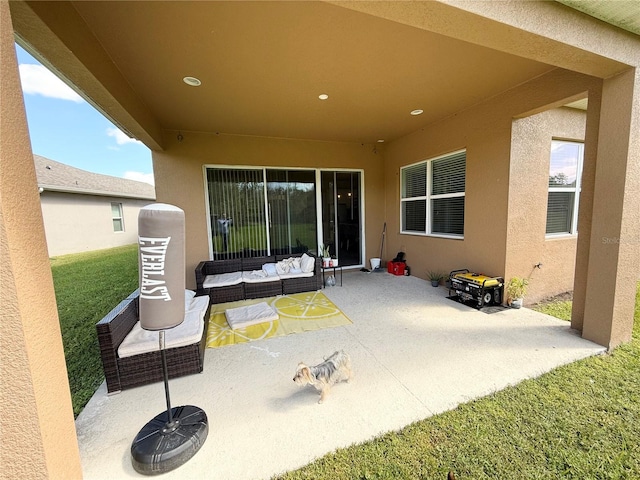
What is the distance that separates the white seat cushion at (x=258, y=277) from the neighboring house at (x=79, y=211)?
30.8 feet

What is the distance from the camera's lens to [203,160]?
495cm

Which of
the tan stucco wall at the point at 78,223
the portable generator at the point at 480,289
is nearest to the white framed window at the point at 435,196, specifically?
the portable generator at the point at 480,289

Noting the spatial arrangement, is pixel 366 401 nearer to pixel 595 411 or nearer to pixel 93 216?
pixel 595 411

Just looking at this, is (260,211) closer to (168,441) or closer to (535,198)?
(168,441)

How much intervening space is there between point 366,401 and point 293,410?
0.58 m

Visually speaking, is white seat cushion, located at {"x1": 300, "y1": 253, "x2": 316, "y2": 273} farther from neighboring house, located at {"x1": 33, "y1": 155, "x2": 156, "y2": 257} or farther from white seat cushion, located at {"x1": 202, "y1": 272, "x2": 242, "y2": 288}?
neighboring house, located at {"x1": 33, "y1": 155, "x2": 156, "y2": 257}

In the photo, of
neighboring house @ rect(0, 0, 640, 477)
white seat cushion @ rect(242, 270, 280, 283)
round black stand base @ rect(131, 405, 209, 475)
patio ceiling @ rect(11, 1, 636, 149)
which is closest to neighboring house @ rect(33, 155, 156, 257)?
neighboring house @ rect(0, 0, 640, 477)

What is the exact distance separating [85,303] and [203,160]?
133 inches

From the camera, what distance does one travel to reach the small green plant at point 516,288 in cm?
366

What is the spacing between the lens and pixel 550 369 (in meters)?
2.28

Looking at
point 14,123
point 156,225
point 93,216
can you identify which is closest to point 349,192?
point 156,225

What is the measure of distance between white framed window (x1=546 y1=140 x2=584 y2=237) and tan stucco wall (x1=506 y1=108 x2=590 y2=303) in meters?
0.17

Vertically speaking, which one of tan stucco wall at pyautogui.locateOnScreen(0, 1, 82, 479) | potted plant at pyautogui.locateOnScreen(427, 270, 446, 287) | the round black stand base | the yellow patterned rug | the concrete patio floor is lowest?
the concrete patio floor

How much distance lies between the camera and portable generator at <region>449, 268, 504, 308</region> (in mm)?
3654
